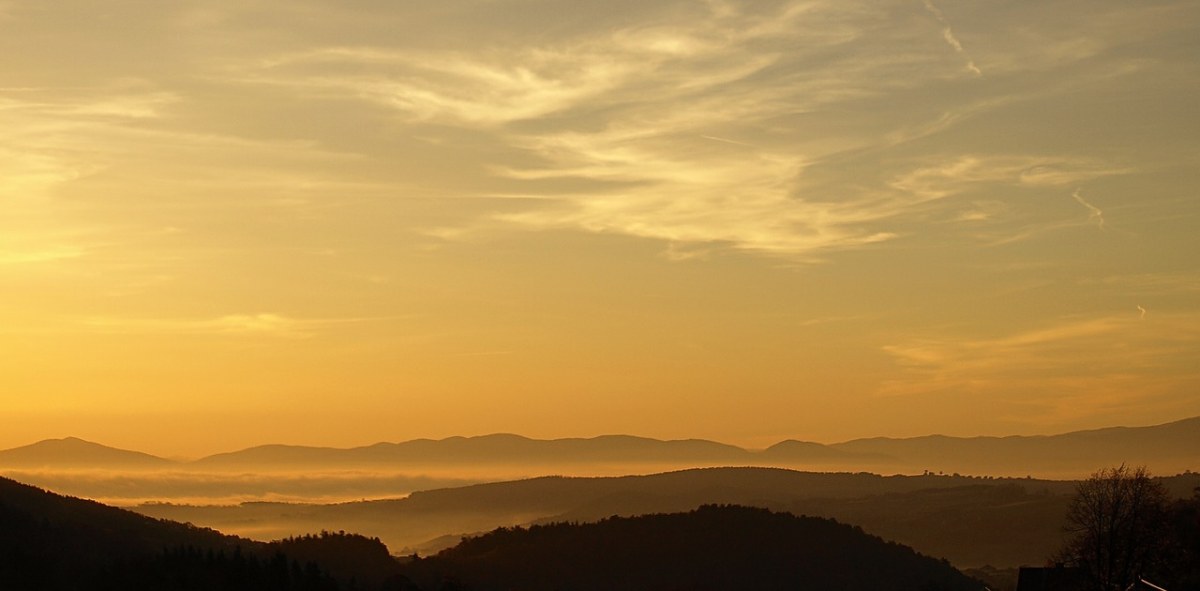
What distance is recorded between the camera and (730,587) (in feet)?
341

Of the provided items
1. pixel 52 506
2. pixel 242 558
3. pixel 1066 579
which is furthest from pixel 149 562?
pixel 1066 579

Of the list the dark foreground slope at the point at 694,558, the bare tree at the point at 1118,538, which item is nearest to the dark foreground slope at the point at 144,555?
the dark foreground slope at the point at 694,558

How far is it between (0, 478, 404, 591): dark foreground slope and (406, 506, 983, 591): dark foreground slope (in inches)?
257

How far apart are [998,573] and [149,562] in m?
80.5

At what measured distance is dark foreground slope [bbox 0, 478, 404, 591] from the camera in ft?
251

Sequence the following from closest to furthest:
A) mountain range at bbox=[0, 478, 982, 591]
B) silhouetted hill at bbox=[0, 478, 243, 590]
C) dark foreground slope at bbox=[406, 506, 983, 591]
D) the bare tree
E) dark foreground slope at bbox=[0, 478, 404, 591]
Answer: dark foreground slope at bbox=[0, 478, 404, 591], silhouetted hill at bbox=[0, 478, 243, 590], mountain range at bbox=[0, 478, 982, 591], the bare tree, dark foreground slope at bbox=[406, 506, 983, 591]

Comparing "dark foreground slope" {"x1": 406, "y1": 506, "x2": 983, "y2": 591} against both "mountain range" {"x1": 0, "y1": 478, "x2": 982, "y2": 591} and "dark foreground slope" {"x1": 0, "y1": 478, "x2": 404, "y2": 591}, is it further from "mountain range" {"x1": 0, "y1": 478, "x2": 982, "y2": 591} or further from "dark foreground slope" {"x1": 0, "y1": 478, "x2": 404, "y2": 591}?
"dark foreground slope" {"x1": 0, "y1": 478, "x2": 404, "y2": 591}

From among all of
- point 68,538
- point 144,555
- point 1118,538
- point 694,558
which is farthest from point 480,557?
point 1118,538

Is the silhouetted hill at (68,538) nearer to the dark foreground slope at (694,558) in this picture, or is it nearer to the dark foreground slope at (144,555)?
the dark foreground slope at (144,555)

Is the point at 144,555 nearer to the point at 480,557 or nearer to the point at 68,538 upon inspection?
the point at 68,538

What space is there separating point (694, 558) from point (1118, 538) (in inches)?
1441

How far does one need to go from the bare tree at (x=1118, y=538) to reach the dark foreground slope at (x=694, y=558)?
2198 centimetres

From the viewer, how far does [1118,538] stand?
265 feet

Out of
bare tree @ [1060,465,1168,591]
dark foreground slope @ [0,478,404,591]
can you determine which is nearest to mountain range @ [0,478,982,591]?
dark foreground slope @ [0,478,404,591]
